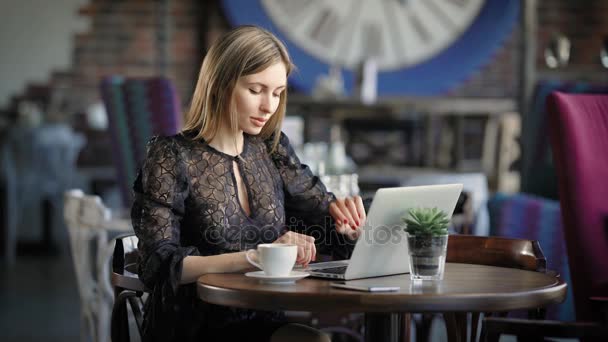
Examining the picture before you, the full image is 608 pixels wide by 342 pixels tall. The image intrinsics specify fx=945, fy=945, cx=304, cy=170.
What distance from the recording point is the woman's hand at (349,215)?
1829 millimetres

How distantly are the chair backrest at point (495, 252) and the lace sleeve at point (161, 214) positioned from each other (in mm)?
558

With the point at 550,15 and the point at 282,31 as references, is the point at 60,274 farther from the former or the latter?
the point at 550,15

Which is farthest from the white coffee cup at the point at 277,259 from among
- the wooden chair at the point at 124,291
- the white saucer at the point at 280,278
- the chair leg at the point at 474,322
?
the chair leg at the point at 474,322

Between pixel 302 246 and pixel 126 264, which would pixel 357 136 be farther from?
pixel 302 246

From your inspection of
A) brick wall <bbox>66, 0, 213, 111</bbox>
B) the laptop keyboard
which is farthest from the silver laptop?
brick wall <bbox>66, 0, 213, 111</bbox>

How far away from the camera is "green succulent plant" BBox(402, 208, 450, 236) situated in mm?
1475

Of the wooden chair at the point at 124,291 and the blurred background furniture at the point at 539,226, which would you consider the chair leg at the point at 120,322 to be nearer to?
the wooden chair at the point at 124,291

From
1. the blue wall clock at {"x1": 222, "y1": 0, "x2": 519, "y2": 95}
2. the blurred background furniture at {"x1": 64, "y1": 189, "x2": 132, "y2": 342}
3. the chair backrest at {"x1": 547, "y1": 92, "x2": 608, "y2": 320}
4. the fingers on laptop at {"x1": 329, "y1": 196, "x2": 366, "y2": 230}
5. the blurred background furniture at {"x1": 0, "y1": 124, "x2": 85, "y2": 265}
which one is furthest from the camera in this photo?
the blue wall clock at {"x1": 222, "y1": 0, "x2": 519, "y2": 95}

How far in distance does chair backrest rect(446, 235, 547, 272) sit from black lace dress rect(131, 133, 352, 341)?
0.75 feet

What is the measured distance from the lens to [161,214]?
168 centimetres

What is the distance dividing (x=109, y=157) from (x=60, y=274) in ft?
4.52

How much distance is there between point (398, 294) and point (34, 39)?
6242mm

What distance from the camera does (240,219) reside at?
5.98 ft

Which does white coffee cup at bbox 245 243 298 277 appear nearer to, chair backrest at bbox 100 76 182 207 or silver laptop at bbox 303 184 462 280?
silver laptop at bbox 303 184 462 280
